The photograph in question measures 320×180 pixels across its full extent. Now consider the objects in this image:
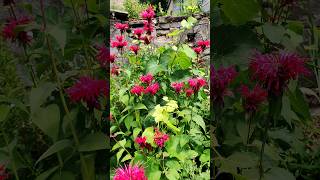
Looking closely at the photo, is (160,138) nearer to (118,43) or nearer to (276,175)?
(118,43)

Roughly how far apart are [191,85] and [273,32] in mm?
707

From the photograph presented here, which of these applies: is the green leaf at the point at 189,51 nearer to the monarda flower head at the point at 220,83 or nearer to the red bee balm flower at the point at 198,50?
the red bee balm flower at the point at 198,50

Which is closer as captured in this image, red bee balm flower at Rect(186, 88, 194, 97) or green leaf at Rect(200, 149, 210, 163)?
green leaf at Rect(200, 149, 210, 163)

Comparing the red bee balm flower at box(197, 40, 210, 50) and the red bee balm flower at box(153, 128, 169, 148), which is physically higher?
the red bee balm flower at box(197, 40, 210, 50)

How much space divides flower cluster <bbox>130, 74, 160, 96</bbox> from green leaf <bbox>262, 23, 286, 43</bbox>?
690mm

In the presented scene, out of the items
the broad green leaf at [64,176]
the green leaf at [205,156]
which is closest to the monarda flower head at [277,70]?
the broad green leaf at [64,176]

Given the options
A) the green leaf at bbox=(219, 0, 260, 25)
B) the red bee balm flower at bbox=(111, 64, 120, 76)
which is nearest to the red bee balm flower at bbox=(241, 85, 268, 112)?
the green leaf at bbox=(219, 0, 260, 25)

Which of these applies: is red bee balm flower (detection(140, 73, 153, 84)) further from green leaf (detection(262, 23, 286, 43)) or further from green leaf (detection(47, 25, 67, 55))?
green leaf (detection(47, 25, 67, 55))

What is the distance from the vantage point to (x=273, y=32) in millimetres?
823

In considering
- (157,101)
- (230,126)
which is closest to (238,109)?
(230,126)

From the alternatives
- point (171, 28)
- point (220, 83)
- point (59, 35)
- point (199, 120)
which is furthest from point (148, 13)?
point (59, 35)

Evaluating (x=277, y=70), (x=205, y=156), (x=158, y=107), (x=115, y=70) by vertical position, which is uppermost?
(x=277, y=70)

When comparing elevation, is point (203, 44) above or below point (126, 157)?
above

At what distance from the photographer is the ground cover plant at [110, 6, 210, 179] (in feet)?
4.42
